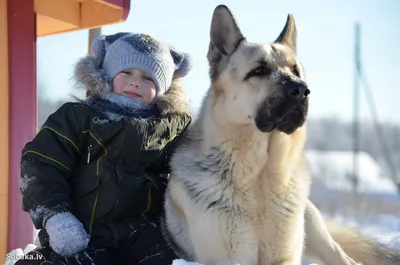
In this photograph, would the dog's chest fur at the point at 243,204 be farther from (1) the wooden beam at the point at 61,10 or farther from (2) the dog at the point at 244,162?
(1) the wooden beam at the point at 61,10

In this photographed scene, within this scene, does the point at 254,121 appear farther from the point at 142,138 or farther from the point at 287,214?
the point at 142,138

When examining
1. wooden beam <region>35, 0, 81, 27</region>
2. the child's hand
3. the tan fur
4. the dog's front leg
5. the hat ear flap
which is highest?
wooden beam <region>35, 0, 81, 27</region>

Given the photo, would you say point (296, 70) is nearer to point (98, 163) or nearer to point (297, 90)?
point (297, 90)

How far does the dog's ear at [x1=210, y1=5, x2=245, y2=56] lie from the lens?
296cm

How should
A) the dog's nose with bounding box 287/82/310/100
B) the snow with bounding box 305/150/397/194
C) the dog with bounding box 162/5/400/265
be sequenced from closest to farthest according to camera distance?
the dog's nose with bounding box 287/82/310/100, the dog with bounding box 162/5/400/265, the snow with bounding box 305/150/397/194

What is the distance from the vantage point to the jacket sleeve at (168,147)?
3.26 metres

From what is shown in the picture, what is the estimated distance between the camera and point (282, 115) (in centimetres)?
261

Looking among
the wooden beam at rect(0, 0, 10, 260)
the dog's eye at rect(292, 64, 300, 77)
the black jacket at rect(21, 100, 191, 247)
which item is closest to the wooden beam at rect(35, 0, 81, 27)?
the wooden beam at rect(0, 0, 10, 260)

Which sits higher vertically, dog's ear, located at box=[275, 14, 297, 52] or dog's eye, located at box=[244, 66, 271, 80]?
dog's ear, located at box=[275, 14, 297, 52]

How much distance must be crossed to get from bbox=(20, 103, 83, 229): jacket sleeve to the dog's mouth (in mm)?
1058

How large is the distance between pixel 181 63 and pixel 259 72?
3.20ft

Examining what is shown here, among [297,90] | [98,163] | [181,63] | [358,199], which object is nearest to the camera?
[297,90]

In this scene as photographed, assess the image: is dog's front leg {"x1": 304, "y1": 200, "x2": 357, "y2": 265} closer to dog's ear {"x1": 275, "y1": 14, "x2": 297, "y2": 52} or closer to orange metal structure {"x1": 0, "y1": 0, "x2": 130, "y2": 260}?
dog's ear {"x1": 275, "y1": 14, "x2": 297, "y2": 52}

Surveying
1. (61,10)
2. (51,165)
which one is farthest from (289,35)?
(61,10)
